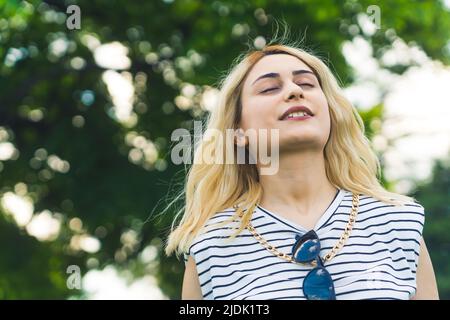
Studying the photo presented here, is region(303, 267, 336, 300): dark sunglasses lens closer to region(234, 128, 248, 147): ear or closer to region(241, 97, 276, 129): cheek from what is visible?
region(241, 97, 276, 129): cheek

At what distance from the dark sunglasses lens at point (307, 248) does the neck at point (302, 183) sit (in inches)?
6.9

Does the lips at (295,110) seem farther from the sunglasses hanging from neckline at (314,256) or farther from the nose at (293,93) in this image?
the sunglasses hanging from neckline at (314,256)

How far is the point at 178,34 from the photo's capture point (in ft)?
30.0

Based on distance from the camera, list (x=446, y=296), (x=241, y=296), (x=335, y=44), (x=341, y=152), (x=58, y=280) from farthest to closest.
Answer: (x=446, y=296) < (x=58, y=280) < (x=335, y=44) < (x=341, y=152) < (x=241, y=296)

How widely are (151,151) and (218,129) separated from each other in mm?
6133

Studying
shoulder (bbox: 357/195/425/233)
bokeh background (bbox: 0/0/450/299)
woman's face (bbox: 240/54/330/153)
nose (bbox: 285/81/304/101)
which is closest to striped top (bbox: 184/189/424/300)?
shoulder (bbox: 357/195/425/233)

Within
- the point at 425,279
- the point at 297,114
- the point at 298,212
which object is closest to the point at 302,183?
the point at 298,212

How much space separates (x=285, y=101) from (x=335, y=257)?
55 centimetres

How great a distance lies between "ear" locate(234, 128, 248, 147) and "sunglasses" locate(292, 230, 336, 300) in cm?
52

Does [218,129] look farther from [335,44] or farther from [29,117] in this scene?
[29,117]

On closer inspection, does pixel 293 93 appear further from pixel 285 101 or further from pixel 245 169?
pixel 245 169

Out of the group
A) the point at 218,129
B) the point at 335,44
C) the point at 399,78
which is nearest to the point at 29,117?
the point at 335,44

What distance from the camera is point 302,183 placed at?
287 centimetres

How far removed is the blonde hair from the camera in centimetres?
300
